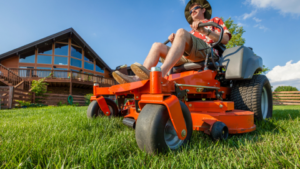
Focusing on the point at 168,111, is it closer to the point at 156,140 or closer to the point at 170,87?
the point at 156,140

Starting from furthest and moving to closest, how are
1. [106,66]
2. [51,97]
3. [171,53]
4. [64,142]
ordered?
[106,66]
[51,97]
[171,53]
[64,142]

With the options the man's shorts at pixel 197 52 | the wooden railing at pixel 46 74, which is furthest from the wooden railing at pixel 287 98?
the wooden railing at pixel 46 74

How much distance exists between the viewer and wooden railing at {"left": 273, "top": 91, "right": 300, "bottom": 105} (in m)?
15.4

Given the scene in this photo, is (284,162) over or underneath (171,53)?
underneath

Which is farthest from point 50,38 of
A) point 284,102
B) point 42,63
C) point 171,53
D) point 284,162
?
point 284,102

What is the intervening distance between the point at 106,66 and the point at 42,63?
6.40m

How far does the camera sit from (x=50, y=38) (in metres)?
15.0

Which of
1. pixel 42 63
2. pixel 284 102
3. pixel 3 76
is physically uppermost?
pixel 42 63

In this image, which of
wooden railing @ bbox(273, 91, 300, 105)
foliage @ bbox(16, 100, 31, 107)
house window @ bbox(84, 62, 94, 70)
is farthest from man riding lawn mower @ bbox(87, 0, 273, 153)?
wooden railing @ bbox(273, 91, 300, 105)

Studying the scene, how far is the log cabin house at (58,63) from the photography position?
1357 centimetres

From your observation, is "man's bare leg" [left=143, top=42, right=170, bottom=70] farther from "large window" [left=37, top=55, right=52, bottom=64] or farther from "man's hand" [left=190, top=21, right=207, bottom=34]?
"large window" [left=37, top=55, right=52, bottom=64]

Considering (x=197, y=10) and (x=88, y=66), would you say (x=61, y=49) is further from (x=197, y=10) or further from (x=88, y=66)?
(x=197, y=10)

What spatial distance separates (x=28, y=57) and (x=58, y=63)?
8.92ft

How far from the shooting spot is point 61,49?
16.4 meters
